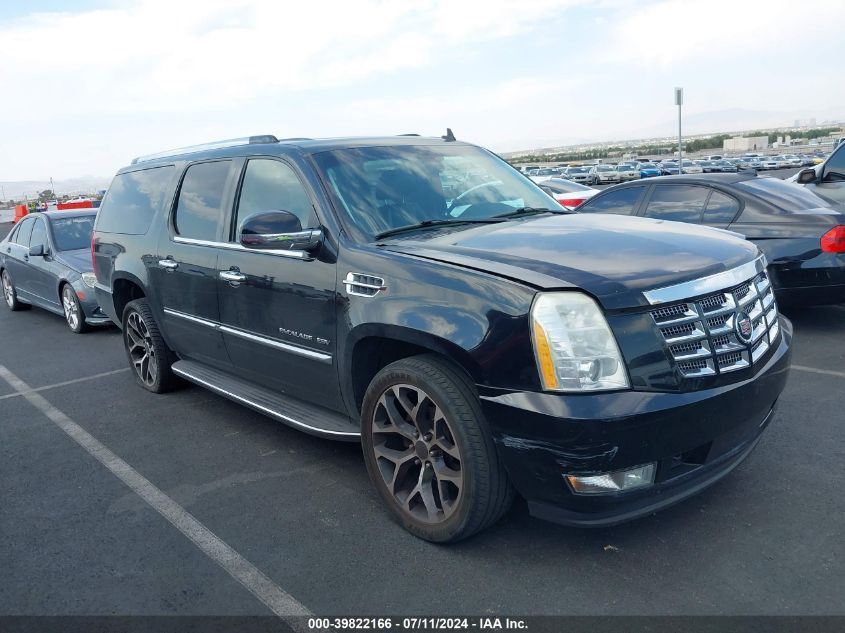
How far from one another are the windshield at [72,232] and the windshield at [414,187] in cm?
669

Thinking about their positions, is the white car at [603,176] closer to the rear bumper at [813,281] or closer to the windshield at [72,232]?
the windshield at [72,232]

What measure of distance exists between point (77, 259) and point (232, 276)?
5.78 meters

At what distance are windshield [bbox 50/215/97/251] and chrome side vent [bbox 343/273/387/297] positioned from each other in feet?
23.9

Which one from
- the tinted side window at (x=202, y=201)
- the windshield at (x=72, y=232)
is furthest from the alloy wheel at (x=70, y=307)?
the tinted side window at (x=202, y=201)

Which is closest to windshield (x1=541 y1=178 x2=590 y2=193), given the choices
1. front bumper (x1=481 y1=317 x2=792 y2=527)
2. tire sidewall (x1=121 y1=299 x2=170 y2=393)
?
tire sidewall (x1=121 y1=299 x2=170 y2=393)

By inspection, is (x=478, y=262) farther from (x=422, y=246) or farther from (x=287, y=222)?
(x=287, y=222)

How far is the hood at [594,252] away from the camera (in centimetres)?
299

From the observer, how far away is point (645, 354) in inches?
114

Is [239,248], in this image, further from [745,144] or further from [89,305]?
[745,144]

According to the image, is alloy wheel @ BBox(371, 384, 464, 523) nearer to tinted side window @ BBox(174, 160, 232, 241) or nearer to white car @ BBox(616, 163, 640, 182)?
tinted side window @ BBox(174, 160, 232, 241)

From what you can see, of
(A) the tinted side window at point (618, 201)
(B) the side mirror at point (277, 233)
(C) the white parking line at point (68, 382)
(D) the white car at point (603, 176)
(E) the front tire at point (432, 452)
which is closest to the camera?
(E) the front tire at point (432, 452)

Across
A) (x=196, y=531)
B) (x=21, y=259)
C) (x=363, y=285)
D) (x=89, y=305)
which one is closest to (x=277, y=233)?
(x=363, y=285)

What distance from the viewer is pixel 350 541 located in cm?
351

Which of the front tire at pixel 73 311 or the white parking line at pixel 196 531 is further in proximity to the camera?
the front tire at pixel 73 311
